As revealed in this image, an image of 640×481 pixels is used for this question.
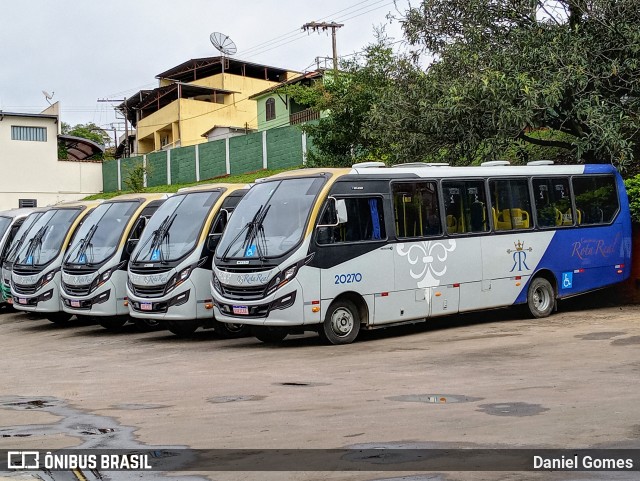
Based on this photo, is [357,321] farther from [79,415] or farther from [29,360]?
[79,415]

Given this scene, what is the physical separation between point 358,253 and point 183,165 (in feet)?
117

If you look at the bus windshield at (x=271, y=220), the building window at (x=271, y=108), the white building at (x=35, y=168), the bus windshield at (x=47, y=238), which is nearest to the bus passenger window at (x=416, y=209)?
the bus windshield at (x=271, y=220)

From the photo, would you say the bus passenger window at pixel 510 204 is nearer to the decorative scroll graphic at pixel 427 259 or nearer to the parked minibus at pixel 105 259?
the decorative scroll graphic at pixel 427 259

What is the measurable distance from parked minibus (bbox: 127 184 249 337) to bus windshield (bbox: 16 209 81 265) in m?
3.64

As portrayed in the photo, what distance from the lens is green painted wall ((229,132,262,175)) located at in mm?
44750

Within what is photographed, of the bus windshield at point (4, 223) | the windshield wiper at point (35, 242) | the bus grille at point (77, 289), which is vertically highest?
the bus windshield at point (4, 223)

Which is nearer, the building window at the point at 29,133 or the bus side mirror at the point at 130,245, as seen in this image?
the bus side mirror at the point at 130,245

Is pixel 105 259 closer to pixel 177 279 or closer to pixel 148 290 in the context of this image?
pixel 148 290

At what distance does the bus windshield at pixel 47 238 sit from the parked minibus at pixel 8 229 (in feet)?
8.67

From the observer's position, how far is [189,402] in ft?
33.4

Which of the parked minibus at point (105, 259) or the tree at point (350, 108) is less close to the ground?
the tree at point (350, 108)

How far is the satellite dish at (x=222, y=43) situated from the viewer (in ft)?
210

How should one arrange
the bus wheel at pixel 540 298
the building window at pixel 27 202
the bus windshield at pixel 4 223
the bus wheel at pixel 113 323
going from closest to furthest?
1. the bus wheel at pixel 540 298
2. the bus wheel at pixel 113 323
3. the bus windshield at pixel 4 223
4. the building window at pixel 27 202

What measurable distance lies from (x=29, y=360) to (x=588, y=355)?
328 inches
